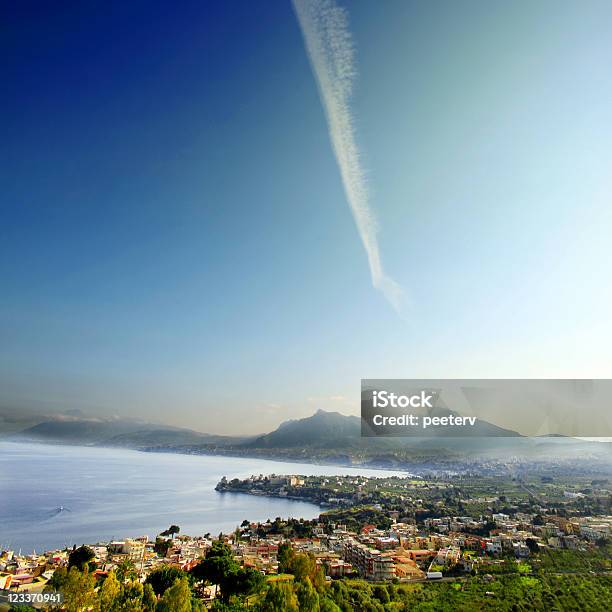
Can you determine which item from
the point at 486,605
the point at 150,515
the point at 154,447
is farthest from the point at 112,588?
the point at 154,447

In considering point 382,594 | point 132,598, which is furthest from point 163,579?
point 382,594

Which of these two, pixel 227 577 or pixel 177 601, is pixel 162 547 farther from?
pixel 177 601

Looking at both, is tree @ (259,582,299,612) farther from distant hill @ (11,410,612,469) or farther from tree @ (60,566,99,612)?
distant hill @ (11,410,612,469)

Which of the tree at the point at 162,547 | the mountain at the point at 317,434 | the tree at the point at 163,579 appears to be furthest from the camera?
the mountain at the point at 317,434

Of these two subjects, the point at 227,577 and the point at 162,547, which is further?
the point at 162,547

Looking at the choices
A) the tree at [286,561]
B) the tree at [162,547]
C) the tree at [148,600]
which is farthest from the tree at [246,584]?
the tree at [162,547]

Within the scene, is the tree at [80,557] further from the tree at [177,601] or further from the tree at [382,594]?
the tree at [382,594]

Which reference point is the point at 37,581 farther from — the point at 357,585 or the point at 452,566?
the point at 452,566
